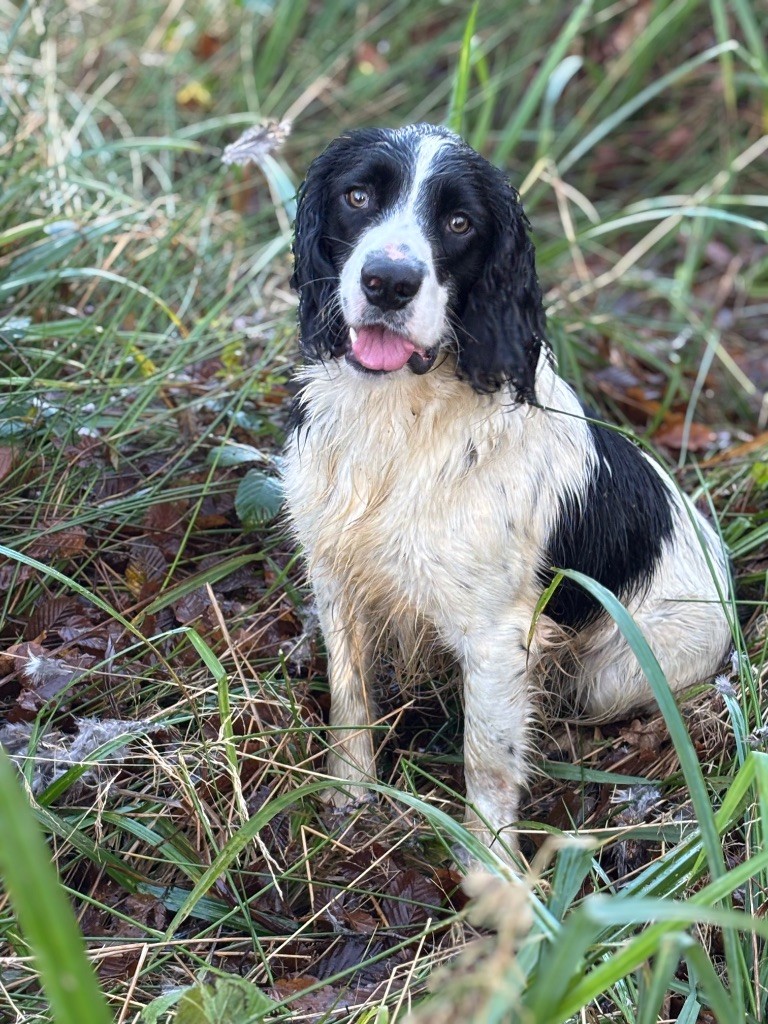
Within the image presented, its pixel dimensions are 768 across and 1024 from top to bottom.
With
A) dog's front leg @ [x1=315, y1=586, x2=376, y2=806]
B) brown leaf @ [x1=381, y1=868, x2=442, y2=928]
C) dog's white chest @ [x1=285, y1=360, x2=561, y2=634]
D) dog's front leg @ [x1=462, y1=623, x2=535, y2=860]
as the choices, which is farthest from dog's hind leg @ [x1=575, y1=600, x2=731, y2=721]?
brown leaf @ [x1=381, y1=868, x2=442, y2=928]

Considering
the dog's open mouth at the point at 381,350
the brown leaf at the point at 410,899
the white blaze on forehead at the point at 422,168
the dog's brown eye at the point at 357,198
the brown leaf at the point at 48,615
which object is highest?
the white blaze on forehead at the point at 422,168

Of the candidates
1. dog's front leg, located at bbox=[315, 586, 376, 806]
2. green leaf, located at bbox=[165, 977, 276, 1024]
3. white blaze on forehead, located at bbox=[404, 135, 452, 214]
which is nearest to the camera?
green leaf, located at bbox=[165, 977, 276, 1024]

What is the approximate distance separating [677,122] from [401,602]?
190 inches

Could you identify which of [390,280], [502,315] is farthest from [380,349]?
[502,315]

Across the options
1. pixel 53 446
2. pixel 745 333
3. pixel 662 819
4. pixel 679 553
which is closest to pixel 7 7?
pixel 53 446

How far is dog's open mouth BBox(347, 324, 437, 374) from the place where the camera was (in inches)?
106

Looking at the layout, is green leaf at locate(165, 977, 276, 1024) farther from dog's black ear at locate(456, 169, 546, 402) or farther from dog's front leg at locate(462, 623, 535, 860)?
dog's black ear at locate(456, 169, 546, 402)

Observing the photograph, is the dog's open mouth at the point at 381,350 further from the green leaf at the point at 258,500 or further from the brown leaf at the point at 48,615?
the brown leaf at the point at 48,615

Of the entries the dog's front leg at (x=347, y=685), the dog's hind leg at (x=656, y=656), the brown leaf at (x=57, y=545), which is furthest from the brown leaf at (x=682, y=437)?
the brown leaf at (x=57, y=545)

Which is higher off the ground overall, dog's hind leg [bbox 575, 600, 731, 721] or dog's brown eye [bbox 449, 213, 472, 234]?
dog's brown eye [bbox 449, 213, 472, 234]

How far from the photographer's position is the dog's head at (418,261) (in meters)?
2.63

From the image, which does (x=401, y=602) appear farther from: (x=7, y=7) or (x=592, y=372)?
(x=7, y=7)

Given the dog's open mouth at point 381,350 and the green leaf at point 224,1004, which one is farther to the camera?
the dog's open mouth at point 381,350

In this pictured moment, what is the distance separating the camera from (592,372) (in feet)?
16.2
